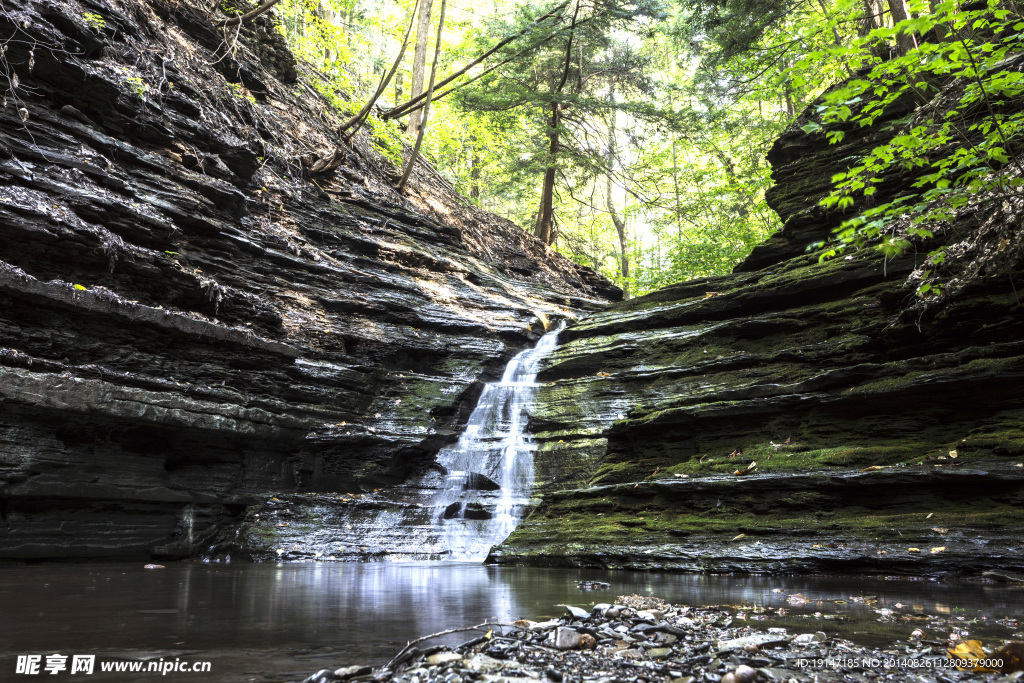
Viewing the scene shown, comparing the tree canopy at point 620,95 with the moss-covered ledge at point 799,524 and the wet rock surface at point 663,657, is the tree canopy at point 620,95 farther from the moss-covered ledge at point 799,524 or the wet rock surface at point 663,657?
the wet rock surface at point 663,657

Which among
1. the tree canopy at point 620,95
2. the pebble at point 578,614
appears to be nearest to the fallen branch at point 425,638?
the pebble at point 578,614

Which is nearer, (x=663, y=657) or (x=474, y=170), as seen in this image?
(x=663, y=657)

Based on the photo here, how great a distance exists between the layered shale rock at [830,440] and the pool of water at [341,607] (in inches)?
23.6

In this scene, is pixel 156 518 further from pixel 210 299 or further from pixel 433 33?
pixel 433 33

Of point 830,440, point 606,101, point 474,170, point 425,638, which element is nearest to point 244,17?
point 606,101

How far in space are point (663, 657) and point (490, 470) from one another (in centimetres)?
699

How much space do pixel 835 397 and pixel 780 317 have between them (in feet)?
10.1

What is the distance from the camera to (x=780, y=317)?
30.9ft

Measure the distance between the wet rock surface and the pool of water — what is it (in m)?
0.20

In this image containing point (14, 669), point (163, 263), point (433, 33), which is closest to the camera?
point (14, 669)

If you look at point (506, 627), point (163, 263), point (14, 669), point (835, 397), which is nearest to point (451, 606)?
point (506, 627)

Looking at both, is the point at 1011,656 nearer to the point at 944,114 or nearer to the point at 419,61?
the point at 944,114

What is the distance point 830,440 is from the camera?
6.59 metres

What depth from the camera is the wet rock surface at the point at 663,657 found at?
82.7 inches
